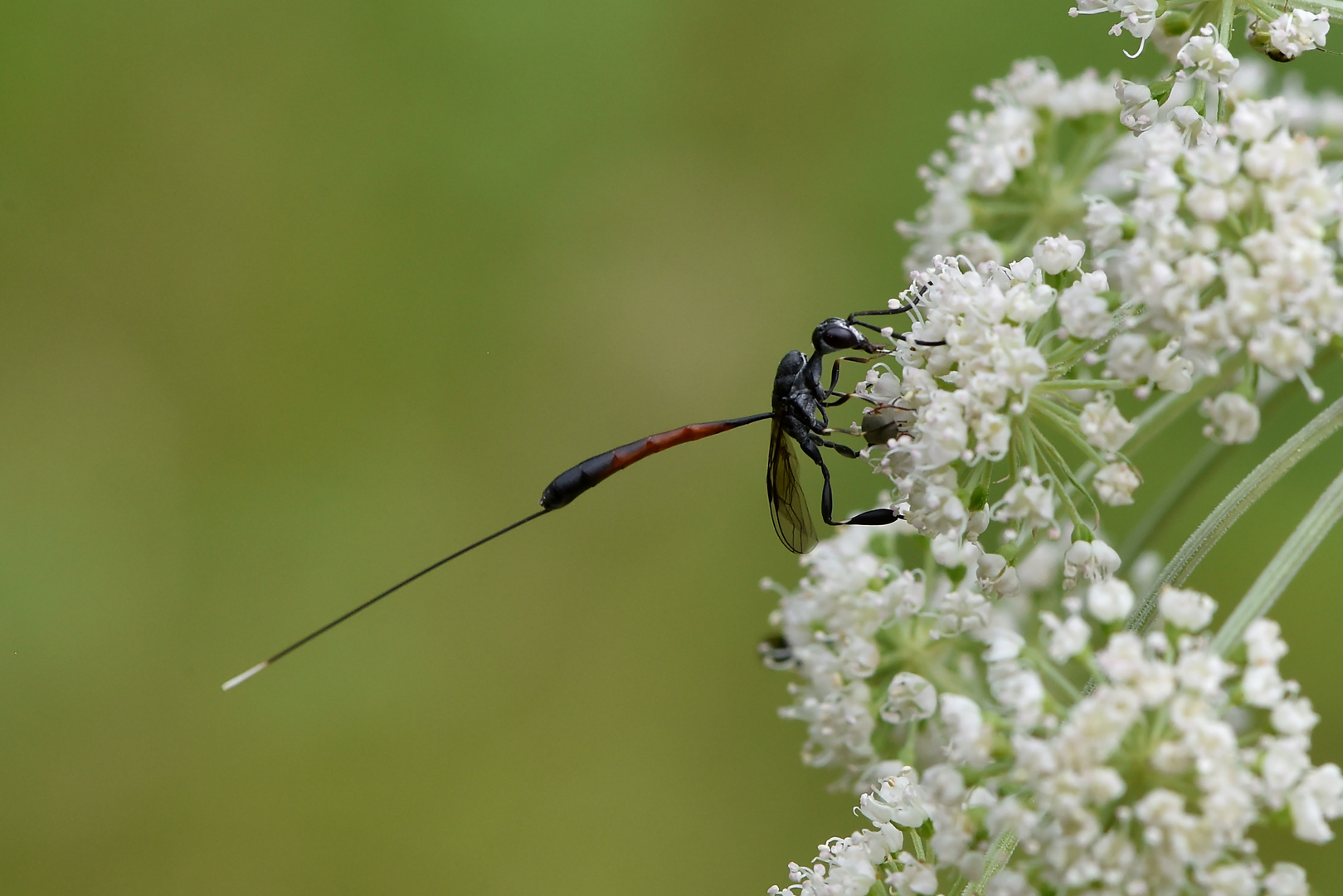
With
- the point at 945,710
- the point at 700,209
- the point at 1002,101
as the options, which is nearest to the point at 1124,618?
the point at 945,710

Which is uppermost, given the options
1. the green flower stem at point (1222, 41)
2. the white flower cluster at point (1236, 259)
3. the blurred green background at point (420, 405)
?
the green flower stem at point (1222, 41)

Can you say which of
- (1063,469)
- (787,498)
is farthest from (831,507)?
(1063,469)

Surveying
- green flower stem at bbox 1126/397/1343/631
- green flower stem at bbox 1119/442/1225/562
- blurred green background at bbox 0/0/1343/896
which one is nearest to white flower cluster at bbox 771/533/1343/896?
green flower stem at bbox 1126/397/1343/631

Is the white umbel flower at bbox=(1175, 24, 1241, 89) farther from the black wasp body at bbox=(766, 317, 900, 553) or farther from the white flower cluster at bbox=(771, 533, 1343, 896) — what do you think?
the white flower cluster at bbox=(771, 533, 1343, 896)

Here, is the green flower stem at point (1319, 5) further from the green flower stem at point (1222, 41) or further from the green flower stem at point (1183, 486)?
the green flower stem at point (1183, 486)

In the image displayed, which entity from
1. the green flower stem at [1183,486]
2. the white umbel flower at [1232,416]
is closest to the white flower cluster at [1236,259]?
the white umbel flower at [1232,416]

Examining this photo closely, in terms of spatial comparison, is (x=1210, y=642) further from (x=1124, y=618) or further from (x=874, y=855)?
(x=874, y=855)
